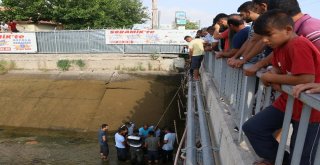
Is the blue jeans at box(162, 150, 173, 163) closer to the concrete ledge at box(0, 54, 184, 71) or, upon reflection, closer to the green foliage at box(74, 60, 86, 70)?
the concrete ledge at box(0, 54, 184, 71)

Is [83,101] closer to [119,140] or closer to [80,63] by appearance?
[80,63]

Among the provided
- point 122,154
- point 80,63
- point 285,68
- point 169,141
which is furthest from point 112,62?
point 285,68

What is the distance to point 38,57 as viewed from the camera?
2112 cm

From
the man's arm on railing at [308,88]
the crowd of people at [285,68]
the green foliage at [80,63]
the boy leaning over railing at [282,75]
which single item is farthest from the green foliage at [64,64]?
the man's arm on railing at [308,88]

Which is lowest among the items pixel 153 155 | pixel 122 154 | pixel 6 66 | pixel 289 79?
pixel 122 154

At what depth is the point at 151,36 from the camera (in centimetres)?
2086

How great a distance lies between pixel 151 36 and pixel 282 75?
1866cm

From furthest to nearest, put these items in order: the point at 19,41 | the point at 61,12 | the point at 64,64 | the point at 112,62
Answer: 1. the point at 61,12
2. the point at 19,41
3. the point at 64,64
4. the point at 112,62

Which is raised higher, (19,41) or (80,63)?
(19,41)

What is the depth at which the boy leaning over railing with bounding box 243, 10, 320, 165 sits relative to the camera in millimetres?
2324

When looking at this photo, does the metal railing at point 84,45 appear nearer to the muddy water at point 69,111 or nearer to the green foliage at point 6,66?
the green foliage at point 6,66

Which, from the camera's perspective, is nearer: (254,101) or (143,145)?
(254,101)

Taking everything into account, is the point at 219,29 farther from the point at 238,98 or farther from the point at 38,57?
the point at 38,57

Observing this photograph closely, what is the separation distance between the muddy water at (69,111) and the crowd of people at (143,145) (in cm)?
74
